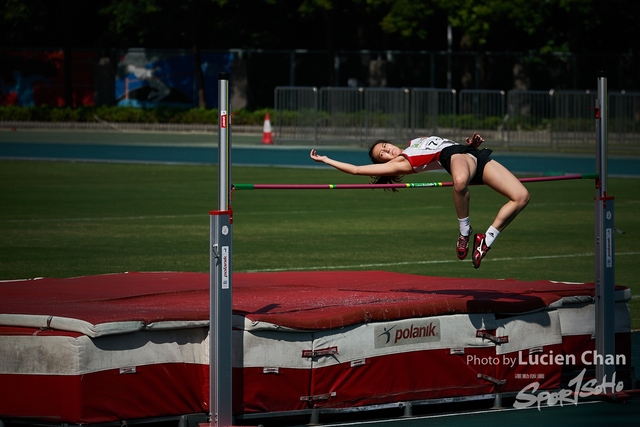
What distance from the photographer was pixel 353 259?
1412cm

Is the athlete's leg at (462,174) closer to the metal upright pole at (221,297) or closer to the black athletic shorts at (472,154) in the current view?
the black athletic shorts at (472,154)

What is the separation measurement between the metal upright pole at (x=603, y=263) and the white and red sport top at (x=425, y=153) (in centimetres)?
104

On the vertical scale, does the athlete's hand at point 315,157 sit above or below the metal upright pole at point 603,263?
above

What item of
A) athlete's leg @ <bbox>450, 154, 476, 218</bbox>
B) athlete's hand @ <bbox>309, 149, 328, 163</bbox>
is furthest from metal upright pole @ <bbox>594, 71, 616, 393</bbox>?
athlete's hand @ <bbox>309, 149, 328, 163</bbox>

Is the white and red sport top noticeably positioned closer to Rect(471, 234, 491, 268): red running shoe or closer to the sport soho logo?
Rect(471, 234, 491, 268): red running shoe

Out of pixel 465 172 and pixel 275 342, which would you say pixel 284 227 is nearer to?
pixel 465 172

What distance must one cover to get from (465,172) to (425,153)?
36cm

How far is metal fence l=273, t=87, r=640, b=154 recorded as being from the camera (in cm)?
3266

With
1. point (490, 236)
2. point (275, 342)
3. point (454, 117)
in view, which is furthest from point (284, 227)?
point (454, 117)

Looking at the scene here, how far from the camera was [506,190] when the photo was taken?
7.91m

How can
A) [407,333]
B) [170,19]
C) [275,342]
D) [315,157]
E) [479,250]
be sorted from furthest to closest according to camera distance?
[170,19] → [479,250] → [315,157] → [407,333] → [275,342]

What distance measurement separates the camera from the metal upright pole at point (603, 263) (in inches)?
309

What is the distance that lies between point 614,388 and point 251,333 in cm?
266

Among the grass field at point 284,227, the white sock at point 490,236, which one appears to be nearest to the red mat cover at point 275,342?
the white sock at point 490,236
